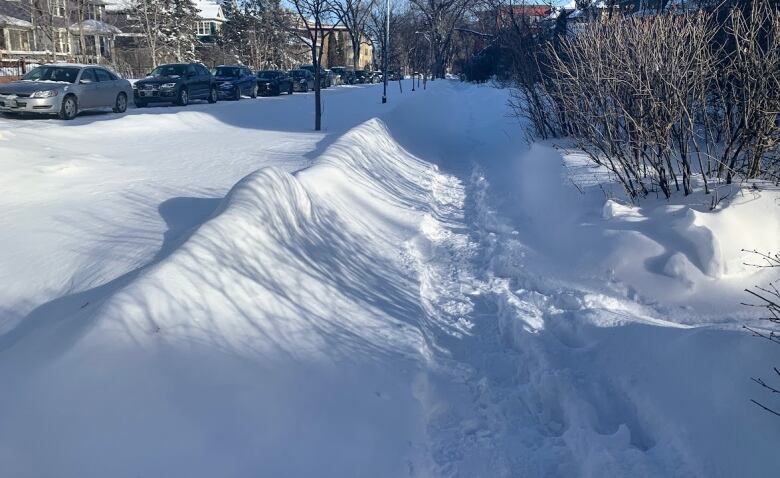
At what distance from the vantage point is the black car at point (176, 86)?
22781 mm

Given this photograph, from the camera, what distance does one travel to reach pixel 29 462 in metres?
2.91

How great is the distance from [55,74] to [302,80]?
21573mm

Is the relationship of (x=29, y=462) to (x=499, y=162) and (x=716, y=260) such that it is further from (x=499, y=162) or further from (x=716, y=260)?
(x=499, y=162)

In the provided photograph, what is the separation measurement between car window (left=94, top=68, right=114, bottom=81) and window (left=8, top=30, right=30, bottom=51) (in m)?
32.3

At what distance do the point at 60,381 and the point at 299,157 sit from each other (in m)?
9.46

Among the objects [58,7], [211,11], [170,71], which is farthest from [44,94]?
[211,11]

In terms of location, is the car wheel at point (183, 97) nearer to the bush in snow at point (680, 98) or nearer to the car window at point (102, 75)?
the car window at point (102, 75)

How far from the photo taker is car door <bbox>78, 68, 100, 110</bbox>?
685 inches

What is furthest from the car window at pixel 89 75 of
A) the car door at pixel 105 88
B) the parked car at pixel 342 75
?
the parked car at pixel 342 75

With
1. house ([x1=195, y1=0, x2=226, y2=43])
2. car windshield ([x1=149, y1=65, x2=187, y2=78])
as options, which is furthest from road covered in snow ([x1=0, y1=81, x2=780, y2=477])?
house ([x1=195, y1=0, x2=226, y2=43])

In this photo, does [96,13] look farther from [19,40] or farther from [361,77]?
[361,77]

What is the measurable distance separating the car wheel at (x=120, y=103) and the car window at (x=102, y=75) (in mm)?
586

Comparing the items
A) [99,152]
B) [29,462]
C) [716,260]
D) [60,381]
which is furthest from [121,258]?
[99,152]

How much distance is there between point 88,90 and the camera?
695 inches
